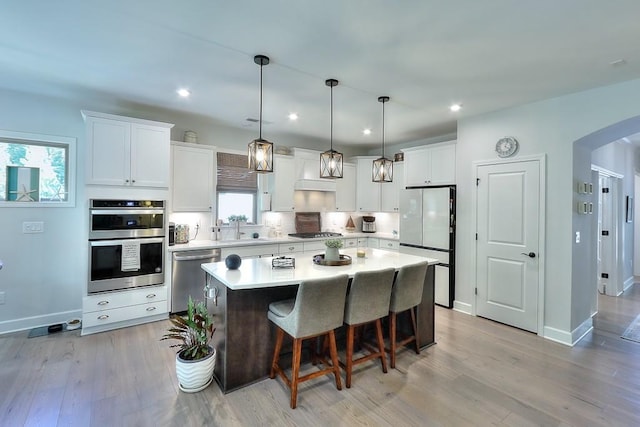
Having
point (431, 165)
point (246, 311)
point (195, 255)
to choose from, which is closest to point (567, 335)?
point (431, 165)

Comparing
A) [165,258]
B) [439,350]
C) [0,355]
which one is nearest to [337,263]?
[439,350]

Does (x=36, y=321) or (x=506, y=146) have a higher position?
(x=506, y=146)

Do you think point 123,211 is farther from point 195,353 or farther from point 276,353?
point 276,353

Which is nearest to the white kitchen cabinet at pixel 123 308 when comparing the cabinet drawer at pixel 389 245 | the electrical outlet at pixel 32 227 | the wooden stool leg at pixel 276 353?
the electrical outlet at pixel 32 227

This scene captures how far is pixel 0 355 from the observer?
292cm

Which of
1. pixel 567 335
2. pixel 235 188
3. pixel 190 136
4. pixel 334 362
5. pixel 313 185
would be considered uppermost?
pixel 190 136

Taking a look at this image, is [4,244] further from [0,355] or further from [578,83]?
[578,83]

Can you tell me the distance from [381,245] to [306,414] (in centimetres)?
376

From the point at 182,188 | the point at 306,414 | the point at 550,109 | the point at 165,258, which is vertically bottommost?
the point at 306,414

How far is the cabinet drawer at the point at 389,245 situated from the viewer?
5344 millimetres

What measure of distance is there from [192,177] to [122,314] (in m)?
1.94

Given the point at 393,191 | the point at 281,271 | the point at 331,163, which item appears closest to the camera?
the point at 281,271

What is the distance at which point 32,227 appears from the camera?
3555 millimetres

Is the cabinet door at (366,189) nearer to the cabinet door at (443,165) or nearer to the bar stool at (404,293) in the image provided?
the cabinet door at (443,165)
